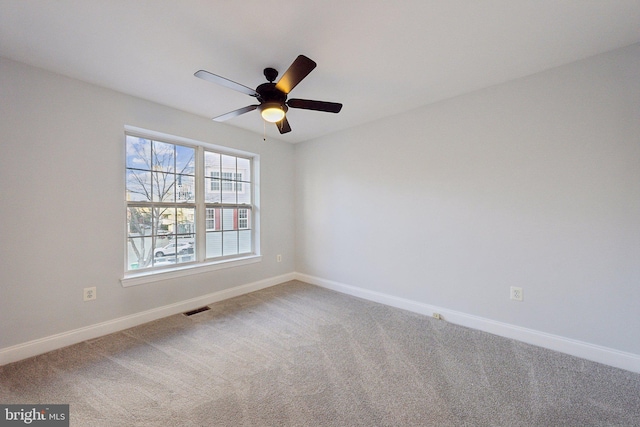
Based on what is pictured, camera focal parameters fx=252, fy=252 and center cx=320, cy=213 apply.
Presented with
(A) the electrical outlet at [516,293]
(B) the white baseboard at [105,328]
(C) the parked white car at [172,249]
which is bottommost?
(B) the white baseboard at [105,328]

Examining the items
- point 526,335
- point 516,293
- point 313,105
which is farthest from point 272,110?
point 526,335

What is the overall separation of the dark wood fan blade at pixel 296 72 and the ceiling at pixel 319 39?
0.93 ft

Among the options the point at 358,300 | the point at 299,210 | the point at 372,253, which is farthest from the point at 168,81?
the point at 358,300

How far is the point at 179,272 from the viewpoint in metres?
2.99

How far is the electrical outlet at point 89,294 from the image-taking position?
235cm

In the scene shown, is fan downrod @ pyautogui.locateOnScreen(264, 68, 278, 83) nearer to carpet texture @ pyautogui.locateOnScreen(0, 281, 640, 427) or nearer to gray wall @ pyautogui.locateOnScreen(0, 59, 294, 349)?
gray wall @ pyautogui.locateOnScreen(0, 59, 294, 349)

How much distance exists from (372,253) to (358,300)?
65 cm

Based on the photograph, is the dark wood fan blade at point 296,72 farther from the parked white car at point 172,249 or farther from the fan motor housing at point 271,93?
the parked white car at point 172,249

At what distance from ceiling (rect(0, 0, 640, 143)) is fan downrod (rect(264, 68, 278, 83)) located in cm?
6

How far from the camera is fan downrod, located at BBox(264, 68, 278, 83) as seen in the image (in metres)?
→ 2.11

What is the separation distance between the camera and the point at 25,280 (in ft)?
6.77

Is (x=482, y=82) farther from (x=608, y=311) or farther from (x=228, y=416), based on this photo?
(x=228, y=416)

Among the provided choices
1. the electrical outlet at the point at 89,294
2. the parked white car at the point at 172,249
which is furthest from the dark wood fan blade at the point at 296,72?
the electrical outlet at the point at 89,294

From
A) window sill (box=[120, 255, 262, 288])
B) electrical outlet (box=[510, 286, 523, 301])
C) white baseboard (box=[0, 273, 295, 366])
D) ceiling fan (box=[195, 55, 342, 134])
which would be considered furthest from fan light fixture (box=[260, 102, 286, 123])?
electrical outlet (box=[510, 286, 523, 301])
